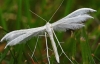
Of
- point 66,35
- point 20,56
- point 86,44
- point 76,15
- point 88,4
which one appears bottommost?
point 66,35

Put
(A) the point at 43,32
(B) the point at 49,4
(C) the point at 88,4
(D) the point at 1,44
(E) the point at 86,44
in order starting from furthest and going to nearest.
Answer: (C) the point at 88,4
(B) the point at 49,4
(D) the point at 1,44
(A) the point at 43,32
(E) the point at 86,44

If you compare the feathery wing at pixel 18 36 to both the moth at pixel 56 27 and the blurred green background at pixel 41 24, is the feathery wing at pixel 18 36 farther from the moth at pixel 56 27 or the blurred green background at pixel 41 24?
the blurred green background at pixel 41 24

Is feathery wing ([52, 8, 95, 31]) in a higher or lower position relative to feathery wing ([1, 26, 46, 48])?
higher

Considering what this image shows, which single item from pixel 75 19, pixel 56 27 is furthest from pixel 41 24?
pixel 75 19

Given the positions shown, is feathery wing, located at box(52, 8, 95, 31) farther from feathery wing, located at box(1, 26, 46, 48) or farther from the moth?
feathery wing, located at box(1, 26, 46, 48)

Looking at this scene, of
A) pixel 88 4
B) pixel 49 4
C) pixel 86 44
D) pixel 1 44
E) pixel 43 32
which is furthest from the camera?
pixel 88 4

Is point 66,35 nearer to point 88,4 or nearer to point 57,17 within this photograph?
point 57,17

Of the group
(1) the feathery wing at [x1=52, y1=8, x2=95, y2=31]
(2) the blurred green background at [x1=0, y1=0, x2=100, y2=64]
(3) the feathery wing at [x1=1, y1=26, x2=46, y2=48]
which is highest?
(1) the feathery wing at [x1=52, y1=8, x2=95, y2=31]

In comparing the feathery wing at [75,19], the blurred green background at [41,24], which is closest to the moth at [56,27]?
the feathery wing at [75,19]

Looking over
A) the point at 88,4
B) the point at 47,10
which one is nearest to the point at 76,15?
the point at 47,10

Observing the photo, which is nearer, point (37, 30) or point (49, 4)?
point (37, 30)

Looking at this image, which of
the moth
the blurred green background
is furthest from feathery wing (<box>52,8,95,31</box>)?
the blurred green background
